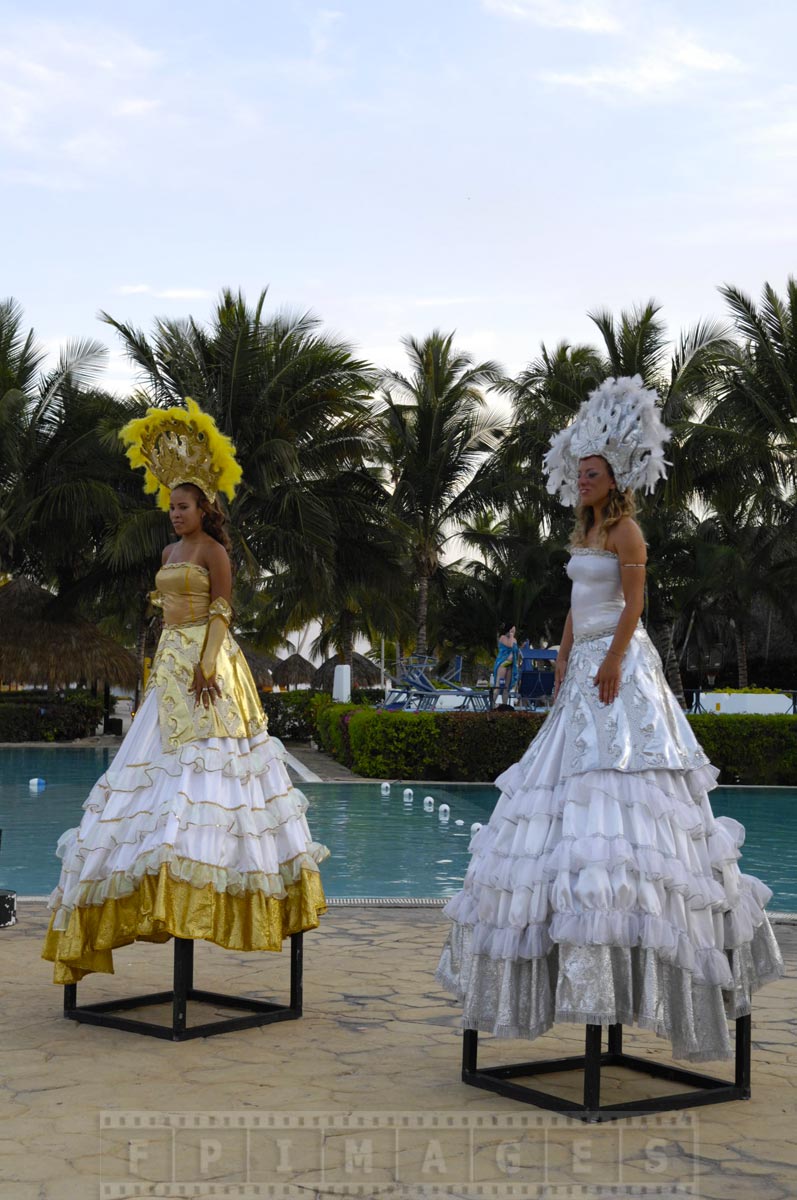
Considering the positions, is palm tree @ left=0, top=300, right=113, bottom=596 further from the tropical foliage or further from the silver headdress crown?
the silver headdress crown

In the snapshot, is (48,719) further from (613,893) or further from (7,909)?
(613,893)

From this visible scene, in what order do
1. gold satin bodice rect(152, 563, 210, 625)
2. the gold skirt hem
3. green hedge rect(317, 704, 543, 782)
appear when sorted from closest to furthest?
the gold skirt hem → gold satin bodice rect(152, 563, 210, 625) → green hedge rect(317, 704, 543, 782)

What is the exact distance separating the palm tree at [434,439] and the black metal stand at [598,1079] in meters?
23.1

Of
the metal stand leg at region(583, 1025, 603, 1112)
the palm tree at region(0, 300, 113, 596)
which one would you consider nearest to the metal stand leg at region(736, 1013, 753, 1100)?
the metal stand leg at region(583, 1025, 603, 1112)

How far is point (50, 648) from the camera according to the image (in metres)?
27.7

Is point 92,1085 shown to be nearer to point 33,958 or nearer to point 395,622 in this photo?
point 33,958

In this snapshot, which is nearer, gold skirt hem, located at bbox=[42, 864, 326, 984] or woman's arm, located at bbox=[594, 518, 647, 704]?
woman's arm, located at bbox=[594, 518, 647, 704]

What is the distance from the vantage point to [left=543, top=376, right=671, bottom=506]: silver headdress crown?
4.31 metres

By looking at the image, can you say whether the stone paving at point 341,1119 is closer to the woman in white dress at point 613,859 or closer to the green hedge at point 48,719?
the woman in white dress at point 613,859

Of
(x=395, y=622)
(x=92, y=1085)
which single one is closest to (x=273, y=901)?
(x=92, y=1085)

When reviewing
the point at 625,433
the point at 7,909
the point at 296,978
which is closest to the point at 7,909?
the point at 7,909

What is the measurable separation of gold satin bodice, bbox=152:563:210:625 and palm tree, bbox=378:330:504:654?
2213 cm

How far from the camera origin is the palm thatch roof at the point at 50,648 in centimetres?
2752

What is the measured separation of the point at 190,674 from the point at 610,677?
1743mm
